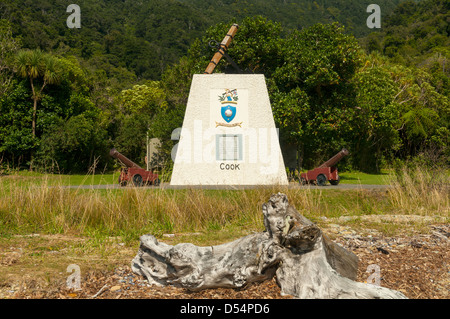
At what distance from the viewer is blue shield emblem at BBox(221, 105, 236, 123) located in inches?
605

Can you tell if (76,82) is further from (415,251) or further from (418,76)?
(415,251)

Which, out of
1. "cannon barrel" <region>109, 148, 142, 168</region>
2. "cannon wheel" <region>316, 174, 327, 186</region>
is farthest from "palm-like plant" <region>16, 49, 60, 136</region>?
"cannon wheel" <region>316, 174, 327, 186</region>

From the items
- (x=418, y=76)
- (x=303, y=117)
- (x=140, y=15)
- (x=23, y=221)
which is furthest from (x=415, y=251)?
(x=140, y=15)

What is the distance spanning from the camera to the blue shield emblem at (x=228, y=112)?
50.4ft

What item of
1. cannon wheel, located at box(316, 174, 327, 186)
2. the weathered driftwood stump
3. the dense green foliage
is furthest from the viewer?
the dense green foliage

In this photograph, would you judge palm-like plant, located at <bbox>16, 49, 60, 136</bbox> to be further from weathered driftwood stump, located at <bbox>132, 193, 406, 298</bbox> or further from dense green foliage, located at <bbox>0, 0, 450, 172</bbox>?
weathered driftwood stump, located at <bbox>132, 193, 406, 298</bbox>

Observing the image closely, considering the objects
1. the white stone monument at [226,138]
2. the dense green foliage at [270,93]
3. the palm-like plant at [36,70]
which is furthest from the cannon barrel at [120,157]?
the palm-like plant at [36,70]

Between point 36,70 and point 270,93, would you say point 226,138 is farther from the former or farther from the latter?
point 36,70

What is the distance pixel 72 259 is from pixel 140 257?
3.60ft

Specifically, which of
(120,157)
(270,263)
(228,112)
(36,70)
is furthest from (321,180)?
(36,70)

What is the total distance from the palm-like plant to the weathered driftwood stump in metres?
22.5

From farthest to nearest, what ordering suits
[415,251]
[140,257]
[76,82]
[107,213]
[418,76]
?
[418,76]
[76,82]
[107,213]
[415,251]
[140,257]
